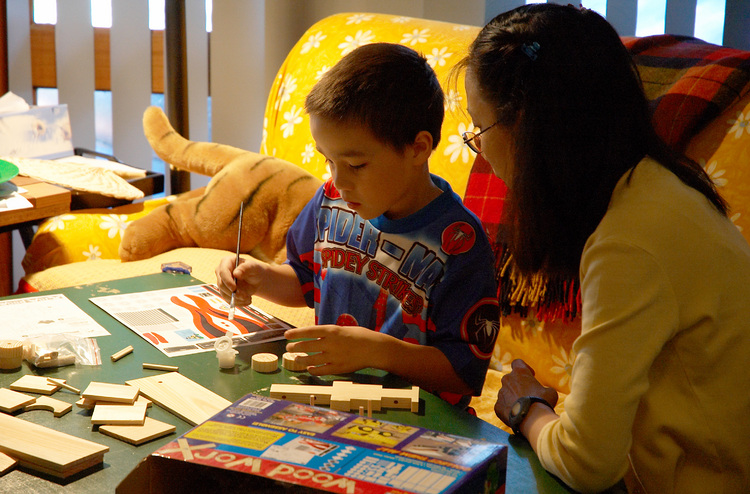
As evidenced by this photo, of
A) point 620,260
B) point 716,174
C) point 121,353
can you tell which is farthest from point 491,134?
point 716,174

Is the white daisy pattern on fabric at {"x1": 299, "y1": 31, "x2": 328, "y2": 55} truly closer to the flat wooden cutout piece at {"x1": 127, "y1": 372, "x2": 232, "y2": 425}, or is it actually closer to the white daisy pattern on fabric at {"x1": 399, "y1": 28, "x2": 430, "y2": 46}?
the white daisy pattern on fabric at {"x1": 399, "y1": 28, "x2": 430, "y2": 46}

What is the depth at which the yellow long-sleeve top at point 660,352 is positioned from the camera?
0.63 meters

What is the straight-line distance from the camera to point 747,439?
697mm

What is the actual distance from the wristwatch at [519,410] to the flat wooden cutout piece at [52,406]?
49 centimetres

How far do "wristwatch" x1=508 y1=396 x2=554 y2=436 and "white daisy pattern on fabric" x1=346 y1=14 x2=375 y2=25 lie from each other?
158cm

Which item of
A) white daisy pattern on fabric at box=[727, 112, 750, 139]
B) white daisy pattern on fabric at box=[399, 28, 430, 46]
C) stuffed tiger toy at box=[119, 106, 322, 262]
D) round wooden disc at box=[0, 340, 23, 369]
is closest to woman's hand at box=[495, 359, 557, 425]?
round wooden disc at box=[0, 340, 23, 369]

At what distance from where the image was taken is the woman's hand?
0.79 meters

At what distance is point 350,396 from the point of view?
2.44ft

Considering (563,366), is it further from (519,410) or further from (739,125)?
(519,410)

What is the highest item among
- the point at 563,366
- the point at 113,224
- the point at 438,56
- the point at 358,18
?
the point at 358,18

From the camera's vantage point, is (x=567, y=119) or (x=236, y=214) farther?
(x=236, y=214)

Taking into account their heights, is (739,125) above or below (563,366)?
above

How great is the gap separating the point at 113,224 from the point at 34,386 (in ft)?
4.33

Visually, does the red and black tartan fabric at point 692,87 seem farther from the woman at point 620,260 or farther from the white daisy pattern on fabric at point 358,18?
the white daisy pattern on fabric at point 358,18
